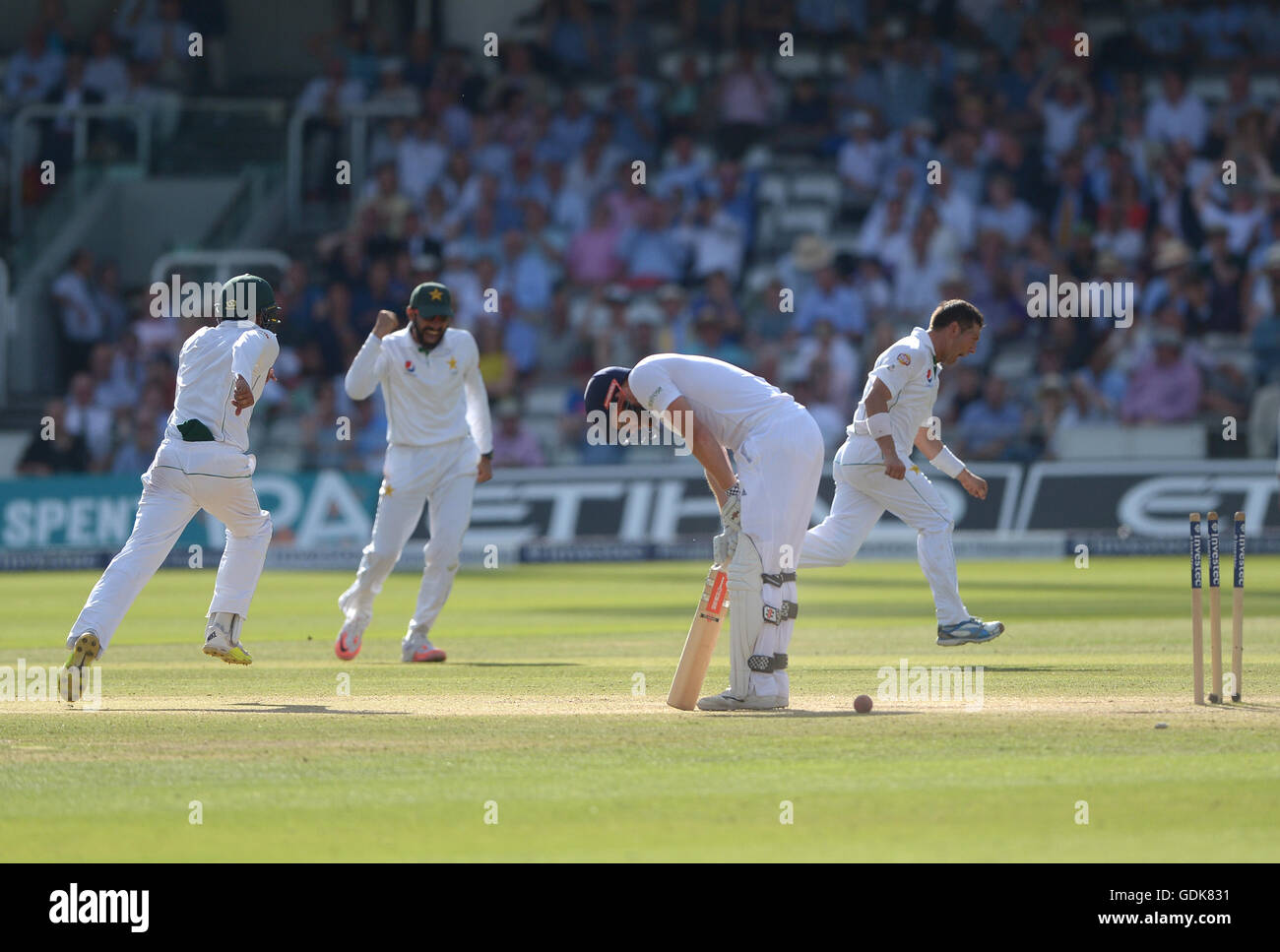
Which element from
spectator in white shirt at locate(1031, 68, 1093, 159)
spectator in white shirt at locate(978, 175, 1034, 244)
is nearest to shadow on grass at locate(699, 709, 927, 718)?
spectator in white shirt at locate(978, 175, 1034, 244)

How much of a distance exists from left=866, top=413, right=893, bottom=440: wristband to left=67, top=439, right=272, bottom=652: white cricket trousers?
3.91 metres

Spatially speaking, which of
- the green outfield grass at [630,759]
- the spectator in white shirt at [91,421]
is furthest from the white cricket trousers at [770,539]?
the spectator in white shirt at [91,421]

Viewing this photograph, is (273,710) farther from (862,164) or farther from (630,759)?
(862,164)

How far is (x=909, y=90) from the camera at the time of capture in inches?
1203

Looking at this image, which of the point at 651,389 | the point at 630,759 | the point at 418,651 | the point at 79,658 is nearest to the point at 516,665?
the point at 418,651

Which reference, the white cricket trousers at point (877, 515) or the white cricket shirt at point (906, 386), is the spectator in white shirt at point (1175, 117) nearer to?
the white cricket shirt at point (906, 386)

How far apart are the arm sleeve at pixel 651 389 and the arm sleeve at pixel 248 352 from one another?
6.97 ft

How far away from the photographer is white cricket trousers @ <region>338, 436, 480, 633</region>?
13.1 metres

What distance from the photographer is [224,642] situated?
36.2ft

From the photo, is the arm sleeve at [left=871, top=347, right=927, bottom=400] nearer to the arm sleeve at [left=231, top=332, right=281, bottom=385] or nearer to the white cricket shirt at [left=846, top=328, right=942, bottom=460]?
the white cricket shirt at [left=846, top=328, right=942, bottom=460]

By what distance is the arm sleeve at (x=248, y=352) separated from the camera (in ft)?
34.6

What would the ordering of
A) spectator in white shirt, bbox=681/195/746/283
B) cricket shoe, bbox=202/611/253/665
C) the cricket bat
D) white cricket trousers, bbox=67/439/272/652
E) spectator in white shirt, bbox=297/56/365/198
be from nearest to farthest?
the cricket bat < white cricket trousers, bbox=67/439/272/652 < cricket shoe, bbox=202/611/253/665 < spectator in white shirt, bbox=681/195/746/283 < spectator in white shirt, bbox=297/56/365/198
